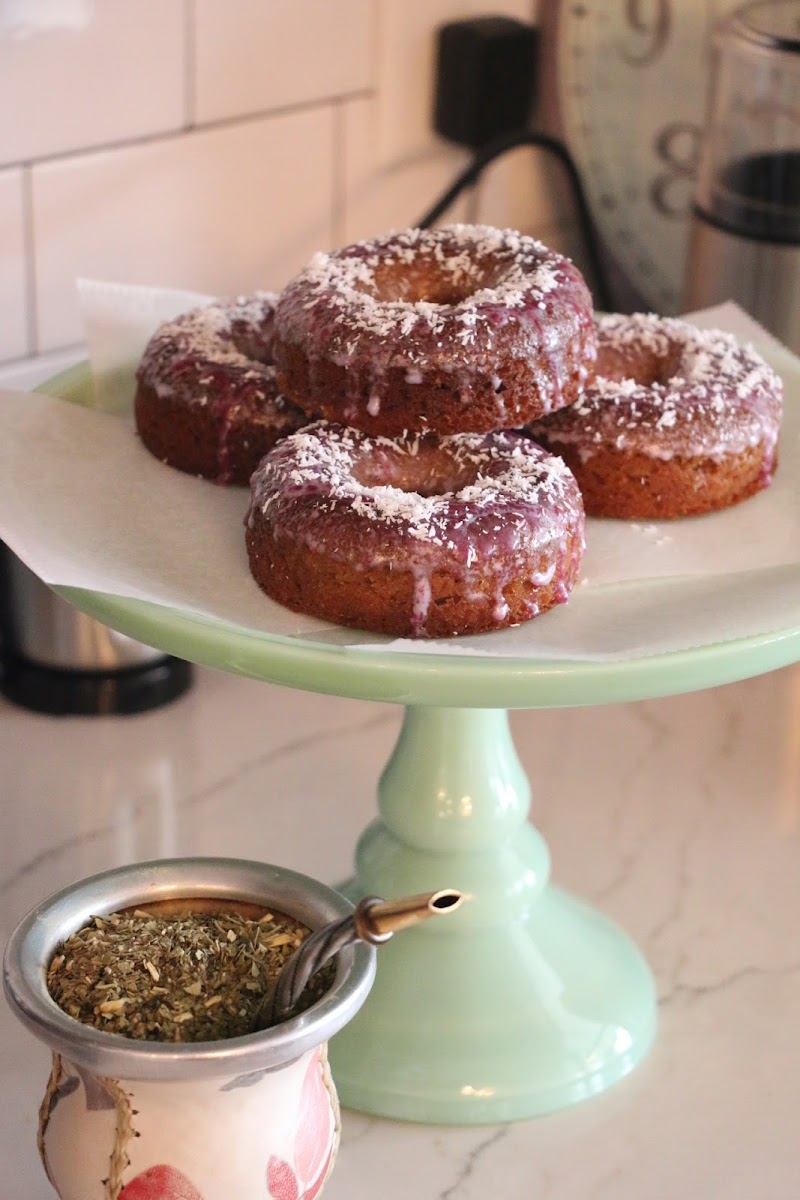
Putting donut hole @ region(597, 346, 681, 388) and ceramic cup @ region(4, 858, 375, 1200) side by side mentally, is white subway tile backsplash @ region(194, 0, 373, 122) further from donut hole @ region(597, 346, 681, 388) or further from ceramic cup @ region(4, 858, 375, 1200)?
ceramic cup @ region(4, 858, 375, 1200)

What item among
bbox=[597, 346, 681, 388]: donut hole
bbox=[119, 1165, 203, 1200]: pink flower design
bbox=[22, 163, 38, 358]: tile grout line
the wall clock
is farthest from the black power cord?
bbox=[119, 1165, 203, 1200]: pink flower design

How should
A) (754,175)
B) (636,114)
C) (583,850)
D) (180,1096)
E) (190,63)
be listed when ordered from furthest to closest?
(636,114), (754,175), (190,63), (583,850), (180,1096)

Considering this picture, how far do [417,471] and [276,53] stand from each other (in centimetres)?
54

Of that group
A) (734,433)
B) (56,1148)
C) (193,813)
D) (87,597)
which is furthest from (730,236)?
(56,1148)

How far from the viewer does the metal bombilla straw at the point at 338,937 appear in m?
0.61

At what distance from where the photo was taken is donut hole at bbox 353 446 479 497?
2.50 feet

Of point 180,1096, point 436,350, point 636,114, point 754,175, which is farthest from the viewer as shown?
point 636,114

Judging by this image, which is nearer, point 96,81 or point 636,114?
point 96,81

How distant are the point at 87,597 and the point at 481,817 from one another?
0.81 ft

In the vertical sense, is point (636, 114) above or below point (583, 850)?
above

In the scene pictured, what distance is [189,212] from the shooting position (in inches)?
46.7

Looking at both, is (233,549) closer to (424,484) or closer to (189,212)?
(424,484)

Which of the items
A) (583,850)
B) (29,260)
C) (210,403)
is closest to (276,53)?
(29,260)

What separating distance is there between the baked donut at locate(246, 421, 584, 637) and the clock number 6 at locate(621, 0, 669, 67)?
70 centimetres
